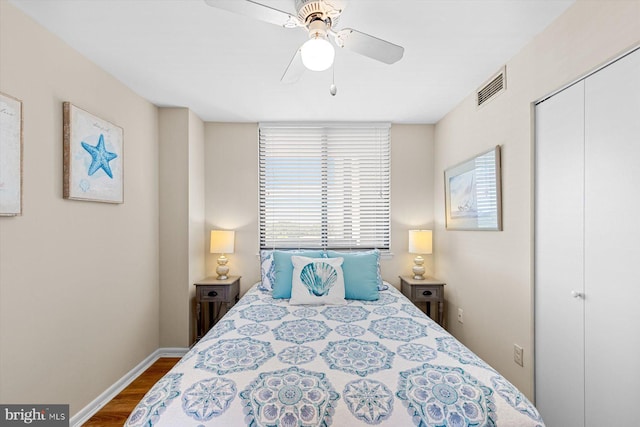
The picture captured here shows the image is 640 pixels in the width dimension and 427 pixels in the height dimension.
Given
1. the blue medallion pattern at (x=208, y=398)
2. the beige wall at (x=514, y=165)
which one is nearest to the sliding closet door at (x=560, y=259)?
the beige wall at (x=514, y=165)

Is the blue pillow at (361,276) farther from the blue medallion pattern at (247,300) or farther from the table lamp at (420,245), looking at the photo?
the blue medallion pattern at (247,300)

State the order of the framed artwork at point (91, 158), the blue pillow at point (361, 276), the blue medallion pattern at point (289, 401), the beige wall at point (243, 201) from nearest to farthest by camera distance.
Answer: the blue medallion pattern at point (289, 401), the framed artwork at point (91, 158), the blue pillow at point (361, 276), the beige wall at point (243, 201)

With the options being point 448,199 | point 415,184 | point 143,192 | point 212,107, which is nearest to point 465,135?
point 448,199

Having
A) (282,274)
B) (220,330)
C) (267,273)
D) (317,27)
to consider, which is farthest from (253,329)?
(317,27)

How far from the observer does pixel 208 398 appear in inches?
51.5

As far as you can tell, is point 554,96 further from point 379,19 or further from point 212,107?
point 212,107

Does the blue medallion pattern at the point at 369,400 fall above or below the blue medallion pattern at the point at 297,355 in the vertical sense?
below

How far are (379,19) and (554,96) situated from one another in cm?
111

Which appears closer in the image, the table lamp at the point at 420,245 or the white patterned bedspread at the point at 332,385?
the white patterned bedspread at the point at 332,385

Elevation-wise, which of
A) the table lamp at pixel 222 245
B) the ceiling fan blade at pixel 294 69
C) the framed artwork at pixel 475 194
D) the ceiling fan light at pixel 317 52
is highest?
the ceiling fan blade at pixel 294 69

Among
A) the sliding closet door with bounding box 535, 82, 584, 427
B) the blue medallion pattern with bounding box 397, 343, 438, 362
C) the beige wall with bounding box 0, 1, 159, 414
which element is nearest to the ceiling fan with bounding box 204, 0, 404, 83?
the sliding closet door with bounding box 535, 82, 584, 427

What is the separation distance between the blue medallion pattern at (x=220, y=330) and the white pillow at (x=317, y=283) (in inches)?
24.6

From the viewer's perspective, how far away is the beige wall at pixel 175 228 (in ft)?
10.6

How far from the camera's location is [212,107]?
3168 millimetres
